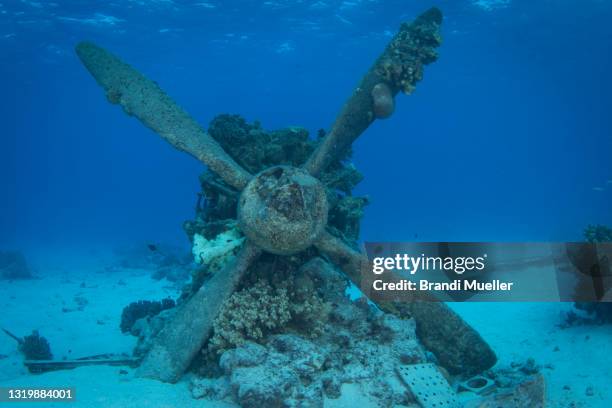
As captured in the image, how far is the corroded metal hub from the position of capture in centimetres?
621

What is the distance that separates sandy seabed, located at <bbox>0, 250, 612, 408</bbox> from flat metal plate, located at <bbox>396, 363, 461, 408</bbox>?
0.71 meters

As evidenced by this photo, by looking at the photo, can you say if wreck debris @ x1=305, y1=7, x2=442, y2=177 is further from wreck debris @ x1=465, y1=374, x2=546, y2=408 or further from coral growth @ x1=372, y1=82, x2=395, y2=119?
wreck debris @ x1=465, y1=374, x2=546, y2=408

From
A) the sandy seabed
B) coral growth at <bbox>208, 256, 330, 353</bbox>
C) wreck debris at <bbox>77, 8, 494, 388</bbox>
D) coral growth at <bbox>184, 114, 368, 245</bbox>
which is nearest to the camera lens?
the sandy seabed

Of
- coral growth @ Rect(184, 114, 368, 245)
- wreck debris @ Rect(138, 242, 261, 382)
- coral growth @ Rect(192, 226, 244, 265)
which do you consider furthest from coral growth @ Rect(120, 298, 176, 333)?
wreck debris @ Rect(138, 242, 261, 382)

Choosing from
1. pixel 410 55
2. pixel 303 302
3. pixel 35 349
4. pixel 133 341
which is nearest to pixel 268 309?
pixel 303 302

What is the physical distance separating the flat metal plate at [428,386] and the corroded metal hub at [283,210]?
2.42 metres

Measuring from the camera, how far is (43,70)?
4725cm

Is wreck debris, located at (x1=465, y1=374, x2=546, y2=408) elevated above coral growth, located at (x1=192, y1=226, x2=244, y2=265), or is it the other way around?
coral growth, located at (x1=192, y1=226, x2=244, y2=265)

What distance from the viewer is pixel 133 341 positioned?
10.4 meters

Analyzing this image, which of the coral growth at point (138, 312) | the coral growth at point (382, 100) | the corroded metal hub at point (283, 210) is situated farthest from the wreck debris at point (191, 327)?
the coral growth at point (138, 312)

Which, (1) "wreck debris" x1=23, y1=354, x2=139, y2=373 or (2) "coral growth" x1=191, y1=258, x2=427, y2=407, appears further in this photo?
(1) "wreck debris" x1=23, y1=354, x2=139, y2=373

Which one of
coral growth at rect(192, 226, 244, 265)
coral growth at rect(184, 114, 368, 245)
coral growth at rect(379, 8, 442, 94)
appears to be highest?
coral growth at rect(379, 8, 442, 94)

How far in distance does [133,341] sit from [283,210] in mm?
6704

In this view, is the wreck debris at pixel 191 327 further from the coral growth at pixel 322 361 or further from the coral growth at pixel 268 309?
the coral growth at pixel 322 361
